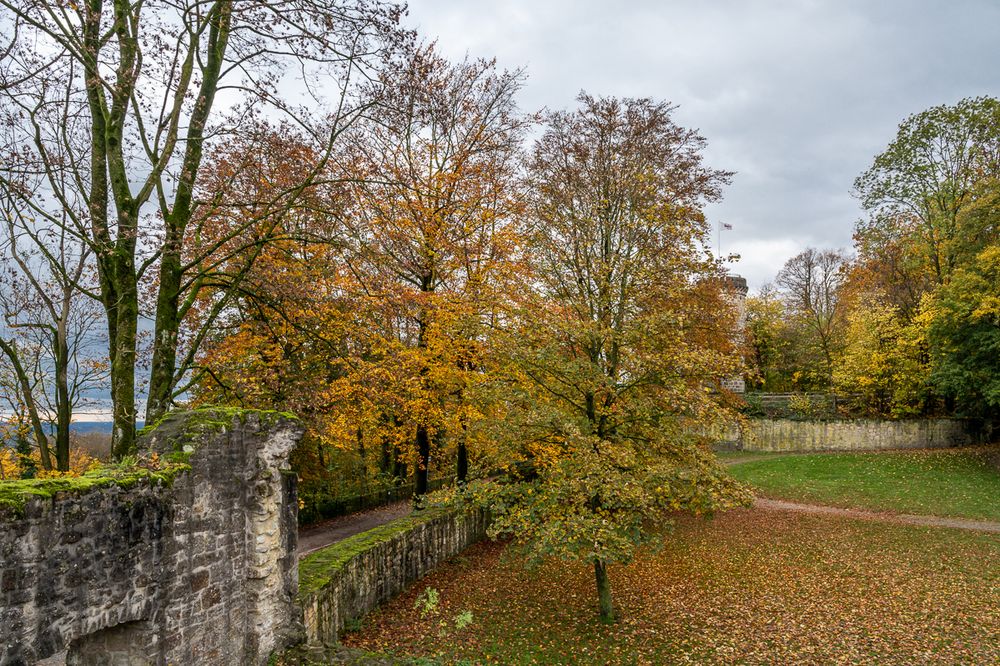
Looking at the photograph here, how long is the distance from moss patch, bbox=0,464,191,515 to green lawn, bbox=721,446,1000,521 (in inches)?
868

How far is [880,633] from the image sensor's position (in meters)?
9.66

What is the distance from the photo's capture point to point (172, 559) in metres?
5.65

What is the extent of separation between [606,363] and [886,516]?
13991 millimetres

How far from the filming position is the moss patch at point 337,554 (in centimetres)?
859

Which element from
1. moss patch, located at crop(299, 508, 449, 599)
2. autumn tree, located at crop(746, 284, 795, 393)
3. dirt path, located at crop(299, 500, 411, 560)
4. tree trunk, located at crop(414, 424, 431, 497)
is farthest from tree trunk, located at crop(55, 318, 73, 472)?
autumn tree, located at crop(746, 284, 795, 393)

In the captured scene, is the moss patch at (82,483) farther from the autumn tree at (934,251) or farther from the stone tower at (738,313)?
the autumn tree at (934,251)

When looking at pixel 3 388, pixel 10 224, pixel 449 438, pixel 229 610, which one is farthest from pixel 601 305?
pixel 3 388

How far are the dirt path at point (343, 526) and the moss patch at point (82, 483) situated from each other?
929cm

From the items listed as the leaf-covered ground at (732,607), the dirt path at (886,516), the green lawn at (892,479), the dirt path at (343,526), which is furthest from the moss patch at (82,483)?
the green lawn at (892,479)

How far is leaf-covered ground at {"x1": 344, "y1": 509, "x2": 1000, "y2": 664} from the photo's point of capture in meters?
9.12

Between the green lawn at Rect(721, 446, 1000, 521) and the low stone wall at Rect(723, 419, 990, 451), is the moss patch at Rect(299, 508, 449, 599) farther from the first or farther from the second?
the low stone wall at Rect(723, 419, 990, 451)

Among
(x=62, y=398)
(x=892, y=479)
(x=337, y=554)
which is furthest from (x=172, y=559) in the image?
(x=892, y=479)

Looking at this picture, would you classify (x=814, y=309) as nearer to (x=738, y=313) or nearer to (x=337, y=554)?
(x=738, y=313)

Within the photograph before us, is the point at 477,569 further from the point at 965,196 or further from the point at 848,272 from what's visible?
the point at 848,272
